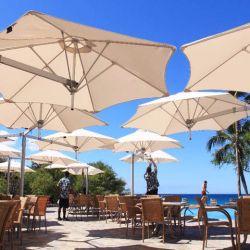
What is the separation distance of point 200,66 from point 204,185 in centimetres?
1094

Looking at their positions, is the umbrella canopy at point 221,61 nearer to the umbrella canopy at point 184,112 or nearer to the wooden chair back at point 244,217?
the umbrella canopy at point 184,112

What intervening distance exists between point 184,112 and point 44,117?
12.4 feet

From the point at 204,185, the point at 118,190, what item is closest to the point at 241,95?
the point at 118,190

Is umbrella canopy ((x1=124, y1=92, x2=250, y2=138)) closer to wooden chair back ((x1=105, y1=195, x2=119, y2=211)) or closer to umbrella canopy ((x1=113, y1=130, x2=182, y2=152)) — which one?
umbrella canopy ((x1=113, y1=130, x2=182, y2=152))

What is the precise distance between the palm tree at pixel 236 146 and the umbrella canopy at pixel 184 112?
18539mm

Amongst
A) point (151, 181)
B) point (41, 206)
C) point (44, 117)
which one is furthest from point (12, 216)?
point (151, 181)

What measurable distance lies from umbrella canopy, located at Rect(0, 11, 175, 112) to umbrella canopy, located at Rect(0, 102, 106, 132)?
208 cm

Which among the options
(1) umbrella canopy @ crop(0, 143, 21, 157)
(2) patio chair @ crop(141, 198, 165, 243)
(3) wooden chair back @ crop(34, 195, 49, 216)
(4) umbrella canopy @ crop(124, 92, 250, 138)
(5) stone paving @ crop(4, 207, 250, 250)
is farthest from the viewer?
(1) umbrella canopy @ crop(0, 143, 21, 157)

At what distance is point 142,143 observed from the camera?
14.8m

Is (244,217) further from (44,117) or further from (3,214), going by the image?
(44,117)

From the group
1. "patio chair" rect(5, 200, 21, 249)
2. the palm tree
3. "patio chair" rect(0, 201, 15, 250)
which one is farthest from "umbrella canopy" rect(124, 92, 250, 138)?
the palm tree

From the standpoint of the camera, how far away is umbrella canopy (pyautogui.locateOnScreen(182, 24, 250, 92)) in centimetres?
577

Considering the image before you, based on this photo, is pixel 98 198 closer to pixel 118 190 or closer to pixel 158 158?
pixel 158 158

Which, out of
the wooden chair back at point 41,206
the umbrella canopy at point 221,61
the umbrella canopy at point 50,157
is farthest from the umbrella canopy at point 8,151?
the umbrella canopy at point 221,61
